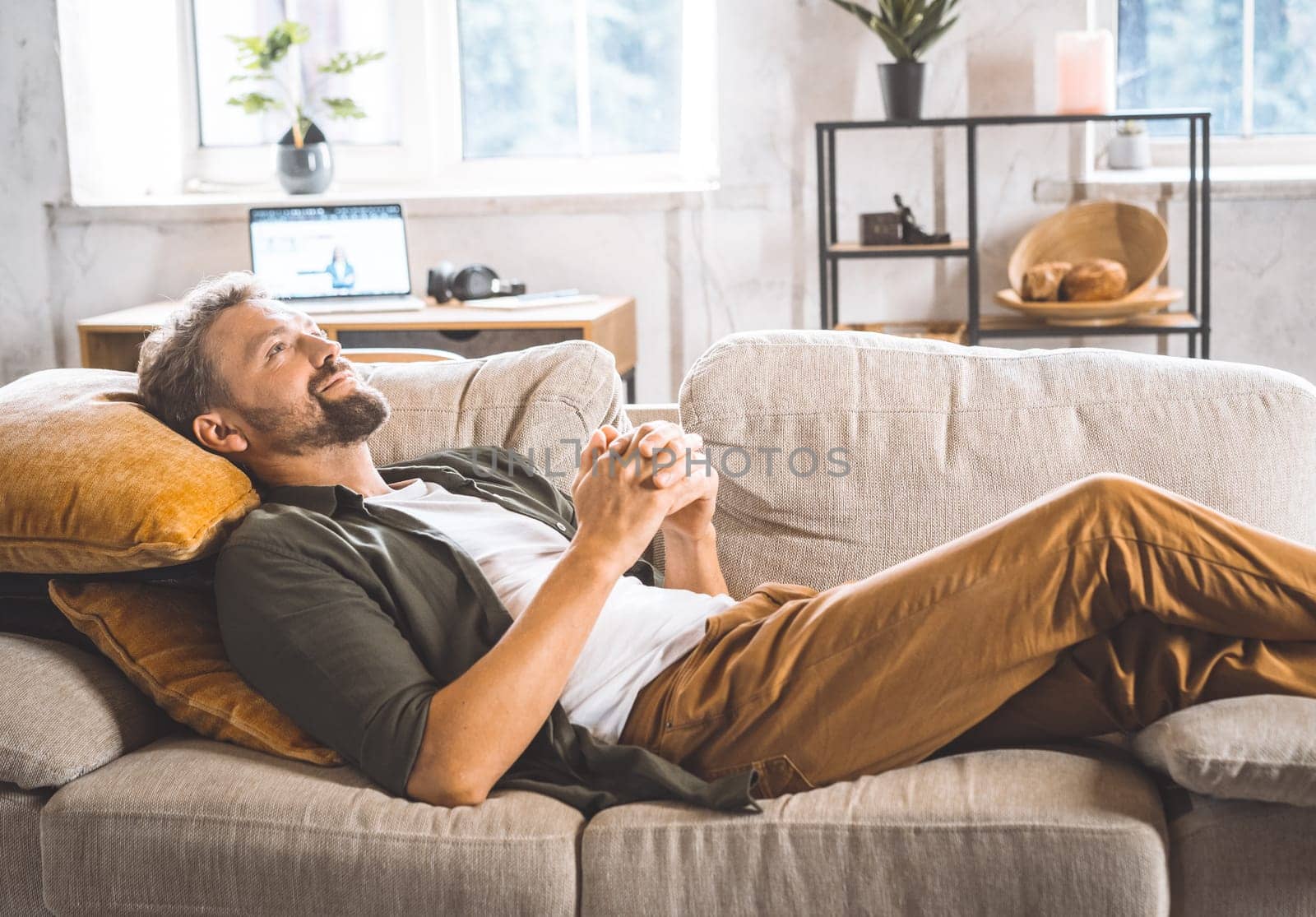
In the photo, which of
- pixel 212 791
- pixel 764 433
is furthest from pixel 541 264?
pixel 212 791

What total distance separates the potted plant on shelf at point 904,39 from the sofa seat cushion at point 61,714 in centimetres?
233

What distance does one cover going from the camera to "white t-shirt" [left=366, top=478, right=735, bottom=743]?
1461 millimetres

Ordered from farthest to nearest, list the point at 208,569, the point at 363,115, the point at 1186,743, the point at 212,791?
the point at 363,115
the point at 208,569
the point at 212,791
the point at 1186,743

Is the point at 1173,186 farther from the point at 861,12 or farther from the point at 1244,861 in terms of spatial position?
the point at 1244,861

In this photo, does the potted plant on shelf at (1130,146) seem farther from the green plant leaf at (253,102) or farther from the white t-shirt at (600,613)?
the white t-shirt at (600,613)

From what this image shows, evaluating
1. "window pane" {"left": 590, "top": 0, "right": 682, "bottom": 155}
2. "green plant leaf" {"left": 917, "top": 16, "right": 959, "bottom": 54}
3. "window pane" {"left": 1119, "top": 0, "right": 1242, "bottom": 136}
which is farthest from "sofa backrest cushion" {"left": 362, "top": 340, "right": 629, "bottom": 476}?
"window pane" {"left": 1119, "top": 0, "right": 1242, "bottom": 136}

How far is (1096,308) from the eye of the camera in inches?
120

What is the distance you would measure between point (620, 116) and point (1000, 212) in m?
1.11

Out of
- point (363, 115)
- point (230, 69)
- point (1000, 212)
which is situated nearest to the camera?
point (1000, 212)

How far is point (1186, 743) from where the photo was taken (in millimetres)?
1250

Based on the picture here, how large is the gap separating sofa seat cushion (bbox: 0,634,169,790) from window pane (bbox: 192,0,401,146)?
8.67 ft

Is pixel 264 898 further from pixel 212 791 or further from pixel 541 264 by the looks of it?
pixel 541 264

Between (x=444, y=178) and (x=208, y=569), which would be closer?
(x=208, y=569)

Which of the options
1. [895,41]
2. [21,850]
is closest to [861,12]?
[895,41]
